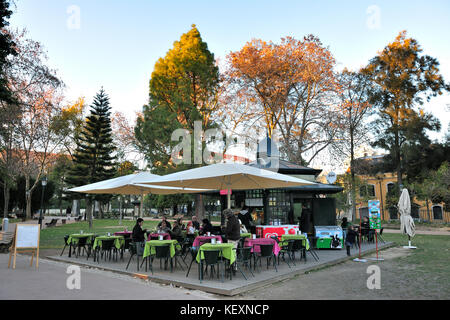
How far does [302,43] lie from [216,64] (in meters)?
7.08

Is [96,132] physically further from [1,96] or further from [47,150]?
[1,96]

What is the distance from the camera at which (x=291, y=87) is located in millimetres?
22859

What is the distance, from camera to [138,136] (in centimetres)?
2297

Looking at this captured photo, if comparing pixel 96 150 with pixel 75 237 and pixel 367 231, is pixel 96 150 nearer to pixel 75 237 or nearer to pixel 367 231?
pixel 75 237

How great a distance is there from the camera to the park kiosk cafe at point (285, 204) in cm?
1315

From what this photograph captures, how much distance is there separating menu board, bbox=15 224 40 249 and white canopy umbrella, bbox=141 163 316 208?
3.44m

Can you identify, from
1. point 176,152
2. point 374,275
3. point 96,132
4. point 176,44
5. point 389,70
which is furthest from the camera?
point 96,132

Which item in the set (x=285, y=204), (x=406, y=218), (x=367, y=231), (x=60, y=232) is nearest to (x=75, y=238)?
(x=285, y=204)

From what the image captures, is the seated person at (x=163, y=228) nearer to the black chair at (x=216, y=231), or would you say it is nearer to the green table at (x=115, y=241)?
the green table at (x=115, y=241)

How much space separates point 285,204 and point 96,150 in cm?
2280

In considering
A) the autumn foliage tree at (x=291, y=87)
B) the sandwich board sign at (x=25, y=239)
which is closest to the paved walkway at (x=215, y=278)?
the sandwich board sign at (x=25, y=239)

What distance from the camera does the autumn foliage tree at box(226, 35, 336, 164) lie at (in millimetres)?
21703

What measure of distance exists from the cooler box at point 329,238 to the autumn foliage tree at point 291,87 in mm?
11910
